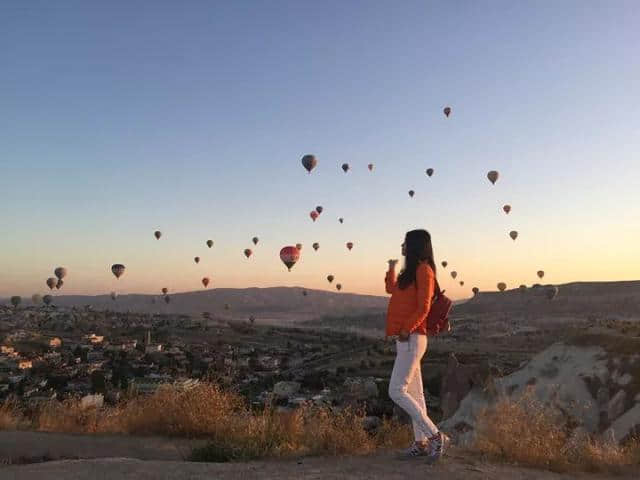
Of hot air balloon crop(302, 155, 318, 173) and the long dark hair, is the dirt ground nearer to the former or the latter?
the long dark hair

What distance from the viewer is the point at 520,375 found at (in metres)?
21.3

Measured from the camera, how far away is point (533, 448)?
7633 millimetres

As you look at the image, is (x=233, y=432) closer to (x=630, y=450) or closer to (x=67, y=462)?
(x=67, y=462)

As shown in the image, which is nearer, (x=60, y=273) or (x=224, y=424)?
(x=224, y=424)

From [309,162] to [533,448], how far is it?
142 ft

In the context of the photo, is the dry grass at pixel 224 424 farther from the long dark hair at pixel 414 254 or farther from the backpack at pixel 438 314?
the long dark hair at pixel 414 254

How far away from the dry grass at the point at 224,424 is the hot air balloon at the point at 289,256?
37.6 m

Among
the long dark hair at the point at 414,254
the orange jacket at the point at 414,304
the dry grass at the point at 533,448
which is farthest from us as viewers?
the dry grass at the point at 533,448

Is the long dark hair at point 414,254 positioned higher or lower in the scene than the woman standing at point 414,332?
higher

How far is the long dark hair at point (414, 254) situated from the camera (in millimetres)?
7301

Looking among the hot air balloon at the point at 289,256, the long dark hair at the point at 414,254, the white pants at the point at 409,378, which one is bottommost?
the white pants at the point at 409,378

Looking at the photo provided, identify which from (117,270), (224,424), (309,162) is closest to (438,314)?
(224,424)

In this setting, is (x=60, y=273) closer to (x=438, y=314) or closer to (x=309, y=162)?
(x=309, y=162)

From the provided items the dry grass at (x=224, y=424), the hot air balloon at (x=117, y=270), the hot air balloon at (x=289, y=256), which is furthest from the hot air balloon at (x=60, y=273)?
the dry grass at (x=224, y=424)
